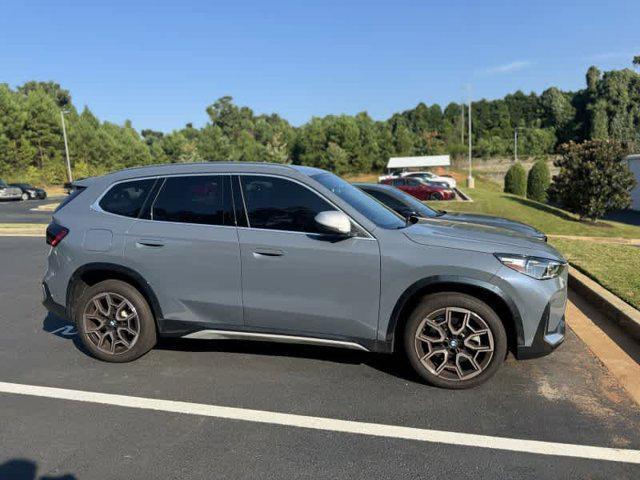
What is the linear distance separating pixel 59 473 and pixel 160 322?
1.63m

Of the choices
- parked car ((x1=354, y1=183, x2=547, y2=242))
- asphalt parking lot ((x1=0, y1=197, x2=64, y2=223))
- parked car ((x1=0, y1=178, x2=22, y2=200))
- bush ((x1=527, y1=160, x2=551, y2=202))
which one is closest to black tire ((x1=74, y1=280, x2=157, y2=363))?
parked car ((x1=354, y1=183, x2=547, y2=242))

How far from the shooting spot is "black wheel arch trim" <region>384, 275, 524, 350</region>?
3.68 m

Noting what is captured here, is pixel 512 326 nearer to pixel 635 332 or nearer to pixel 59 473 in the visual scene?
pixel 635 332

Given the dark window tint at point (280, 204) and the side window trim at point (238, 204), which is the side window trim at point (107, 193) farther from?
the dark window tint at point (280, 204)

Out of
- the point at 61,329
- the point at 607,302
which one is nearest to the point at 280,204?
the point at 61,329

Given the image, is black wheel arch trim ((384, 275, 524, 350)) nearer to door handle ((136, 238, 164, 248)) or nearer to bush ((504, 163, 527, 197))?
door handle ((136, 238, 164, 248))

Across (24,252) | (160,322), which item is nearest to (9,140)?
(24,252)

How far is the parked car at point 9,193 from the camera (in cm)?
3481

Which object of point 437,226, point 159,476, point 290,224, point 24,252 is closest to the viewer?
point 159,476

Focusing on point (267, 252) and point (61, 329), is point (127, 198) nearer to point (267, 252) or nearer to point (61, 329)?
point (267, 252)

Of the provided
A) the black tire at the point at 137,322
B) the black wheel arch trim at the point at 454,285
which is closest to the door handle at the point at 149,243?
the black tire at the point at 137,322

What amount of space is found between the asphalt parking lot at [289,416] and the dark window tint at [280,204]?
127 cm

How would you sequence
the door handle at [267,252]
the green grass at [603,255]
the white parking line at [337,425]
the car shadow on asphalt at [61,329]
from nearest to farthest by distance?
the white parking line at [337,425]
the door handle at [267,252]
the car shadow on asphalt at [61,329]
the green grass at [603,255]

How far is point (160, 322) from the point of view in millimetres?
4406
